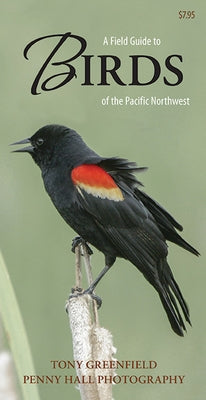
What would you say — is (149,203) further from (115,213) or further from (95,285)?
(95,285)

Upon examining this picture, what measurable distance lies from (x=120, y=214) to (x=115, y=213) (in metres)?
0.02

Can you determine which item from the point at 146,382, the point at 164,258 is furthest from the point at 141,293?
the point at 146,382

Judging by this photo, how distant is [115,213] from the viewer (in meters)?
2.27

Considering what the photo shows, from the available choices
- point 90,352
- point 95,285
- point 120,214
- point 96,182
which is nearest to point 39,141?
point 96,182

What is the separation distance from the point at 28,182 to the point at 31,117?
27cm

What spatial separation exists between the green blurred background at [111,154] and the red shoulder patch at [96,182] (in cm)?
14

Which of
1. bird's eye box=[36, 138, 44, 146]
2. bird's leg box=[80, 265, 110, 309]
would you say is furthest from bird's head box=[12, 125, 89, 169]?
bird's leg box=[80, 265, 110, 309]

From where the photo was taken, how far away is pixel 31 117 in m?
2.46

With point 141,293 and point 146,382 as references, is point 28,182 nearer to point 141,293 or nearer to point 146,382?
point 141,293

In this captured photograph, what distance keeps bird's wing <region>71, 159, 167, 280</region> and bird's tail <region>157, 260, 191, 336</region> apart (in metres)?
0.06

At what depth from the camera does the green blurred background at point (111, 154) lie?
221 cm

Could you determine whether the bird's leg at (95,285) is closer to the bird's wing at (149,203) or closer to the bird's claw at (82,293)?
the bird's claw at (82,293)

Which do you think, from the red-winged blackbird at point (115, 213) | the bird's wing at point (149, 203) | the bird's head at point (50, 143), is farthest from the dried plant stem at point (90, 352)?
the bird's head at point (50, 143)

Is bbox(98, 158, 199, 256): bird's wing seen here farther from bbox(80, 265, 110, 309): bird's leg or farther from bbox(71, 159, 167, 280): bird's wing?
bbox(80, 265, 110, 309): bird's leg
